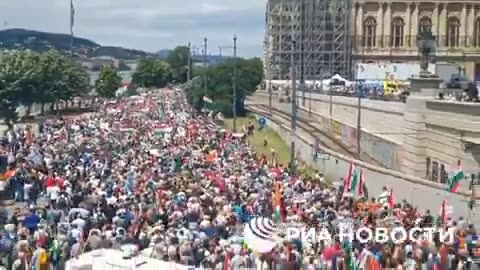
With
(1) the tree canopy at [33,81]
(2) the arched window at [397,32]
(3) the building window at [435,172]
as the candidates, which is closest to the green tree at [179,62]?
(2) the arched window at [397,32]

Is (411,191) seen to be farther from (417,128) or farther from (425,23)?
(425,23)

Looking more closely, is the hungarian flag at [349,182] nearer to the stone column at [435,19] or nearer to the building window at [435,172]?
the building window at [435,172]

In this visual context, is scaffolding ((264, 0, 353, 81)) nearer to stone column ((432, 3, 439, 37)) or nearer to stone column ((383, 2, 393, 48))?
stone column ((383, 2, 393, 48))

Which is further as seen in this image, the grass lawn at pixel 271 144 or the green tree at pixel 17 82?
the green tree at pixel 17 82

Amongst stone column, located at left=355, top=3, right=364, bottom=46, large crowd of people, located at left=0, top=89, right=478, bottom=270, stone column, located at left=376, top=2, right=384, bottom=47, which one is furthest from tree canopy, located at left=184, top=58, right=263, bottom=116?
large crowd of people, located at left=0, top=89, right=478, bottom=270

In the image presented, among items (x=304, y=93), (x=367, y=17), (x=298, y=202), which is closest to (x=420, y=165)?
(x=298, y=202)
